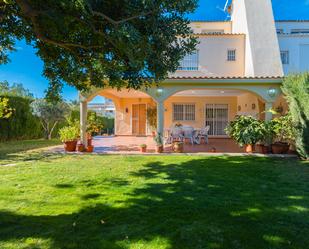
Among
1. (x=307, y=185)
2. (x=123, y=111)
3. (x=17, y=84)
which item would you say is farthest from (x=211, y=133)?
(x=17, y=84)

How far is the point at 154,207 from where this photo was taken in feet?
15.8

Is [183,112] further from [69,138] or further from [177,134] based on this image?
[69,138]

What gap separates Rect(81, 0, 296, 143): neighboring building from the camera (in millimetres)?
11547

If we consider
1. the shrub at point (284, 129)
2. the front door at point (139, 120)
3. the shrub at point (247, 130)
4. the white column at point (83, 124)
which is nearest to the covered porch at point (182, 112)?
the front door at point (139, 120)

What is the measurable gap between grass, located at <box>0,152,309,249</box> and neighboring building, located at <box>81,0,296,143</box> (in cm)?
458

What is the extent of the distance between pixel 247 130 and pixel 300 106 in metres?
2.34

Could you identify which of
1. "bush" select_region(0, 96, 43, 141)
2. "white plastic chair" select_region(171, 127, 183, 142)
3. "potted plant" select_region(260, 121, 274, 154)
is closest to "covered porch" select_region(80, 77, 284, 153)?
"white plastic chair" select_region(171, 127, 183, 142)

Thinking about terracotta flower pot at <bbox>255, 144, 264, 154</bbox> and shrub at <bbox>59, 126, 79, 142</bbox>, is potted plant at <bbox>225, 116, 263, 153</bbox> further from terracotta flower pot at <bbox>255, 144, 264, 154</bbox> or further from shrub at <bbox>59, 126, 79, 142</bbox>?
shrub at <bbox>59, 126, 79, 142</bbox>

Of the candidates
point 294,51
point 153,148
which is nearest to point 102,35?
point 153,148

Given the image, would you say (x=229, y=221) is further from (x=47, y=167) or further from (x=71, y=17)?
(x=47, y=167)

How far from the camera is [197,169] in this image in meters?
8.07

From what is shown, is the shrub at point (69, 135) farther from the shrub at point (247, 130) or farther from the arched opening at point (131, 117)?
the arched opening at point (131, 117)

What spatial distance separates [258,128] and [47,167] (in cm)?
901

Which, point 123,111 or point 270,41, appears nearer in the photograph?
point 270,41
